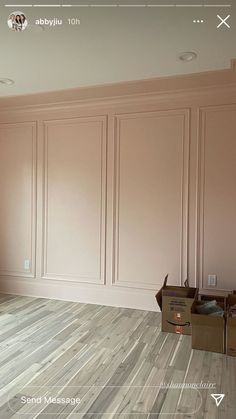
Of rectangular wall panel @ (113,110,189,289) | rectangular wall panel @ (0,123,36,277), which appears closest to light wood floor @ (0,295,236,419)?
rectangular wall panel @ (113,110,189,289)

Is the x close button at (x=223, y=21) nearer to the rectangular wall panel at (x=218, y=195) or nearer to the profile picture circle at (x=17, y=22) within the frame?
the rectangular wall panel at (x=218, y=195)

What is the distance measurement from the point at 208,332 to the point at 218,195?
4.79 feet

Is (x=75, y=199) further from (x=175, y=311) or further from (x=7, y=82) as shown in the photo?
(x=175, y=311)

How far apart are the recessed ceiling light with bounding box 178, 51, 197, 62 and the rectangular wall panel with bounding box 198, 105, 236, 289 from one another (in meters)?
0.81

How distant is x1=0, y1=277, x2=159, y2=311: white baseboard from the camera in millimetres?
3578

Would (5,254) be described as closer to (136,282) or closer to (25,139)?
(25,139)

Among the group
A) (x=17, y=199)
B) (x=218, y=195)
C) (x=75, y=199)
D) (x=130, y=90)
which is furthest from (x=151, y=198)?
(x=17, y=199)

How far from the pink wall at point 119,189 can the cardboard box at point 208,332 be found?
0.83m

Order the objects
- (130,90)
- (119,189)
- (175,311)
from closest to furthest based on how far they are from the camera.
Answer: (175,311)
(130,90)
(119,189)

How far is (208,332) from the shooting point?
8.43ft

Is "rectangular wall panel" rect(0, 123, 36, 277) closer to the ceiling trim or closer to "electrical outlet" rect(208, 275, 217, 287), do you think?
the ceiling trim

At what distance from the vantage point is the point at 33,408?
184cm

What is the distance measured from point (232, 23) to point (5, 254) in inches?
147

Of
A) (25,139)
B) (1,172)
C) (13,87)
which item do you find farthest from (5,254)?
(13,87)
